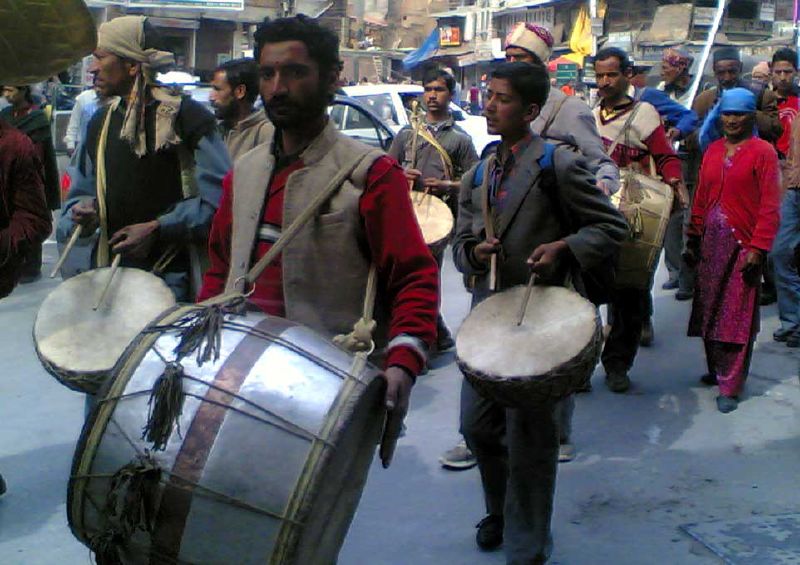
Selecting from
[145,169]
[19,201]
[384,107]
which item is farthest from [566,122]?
[384,107]

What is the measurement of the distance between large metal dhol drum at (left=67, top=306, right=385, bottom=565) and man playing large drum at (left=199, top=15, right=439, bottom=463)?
52cm

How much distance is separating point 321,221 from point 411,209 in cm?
25

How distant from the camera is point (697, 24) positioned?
1772 inches

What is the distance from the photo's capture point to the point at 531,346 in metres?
3.89

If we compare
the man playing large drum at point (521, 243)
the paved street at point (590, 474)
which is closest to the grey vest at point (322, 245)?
the man playing large drum at point (521, 243)

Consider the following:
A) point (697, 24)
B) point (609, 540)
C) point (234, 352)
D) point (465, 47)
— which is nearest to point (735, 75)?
point (609, 540)

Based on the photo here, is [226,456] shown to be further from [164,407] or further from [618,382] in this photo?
[618,382]

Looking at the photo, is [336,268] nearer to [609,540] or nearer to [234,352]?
[234,352]

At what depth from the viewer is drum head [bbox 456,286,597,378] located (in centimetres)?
381

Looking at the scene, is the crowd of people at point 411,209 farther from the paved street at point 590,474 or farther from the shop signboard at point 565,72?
the shop signboard at point 565,72

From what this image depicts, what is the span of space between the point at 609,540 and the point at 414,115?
4.02 metres

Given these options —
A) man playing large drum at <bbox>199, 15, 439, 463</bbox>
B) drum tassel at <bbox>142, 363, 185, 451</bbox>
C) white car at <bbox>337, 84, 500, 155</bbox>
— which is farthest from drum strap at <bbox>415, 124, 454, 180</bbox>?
white car at <bbox>337, 84, 500, 155</bbox>

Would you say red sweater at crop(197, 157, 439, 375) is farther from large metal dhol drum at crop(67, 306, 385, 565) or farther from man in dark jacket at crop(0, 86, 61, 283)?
man in dark jacket at crop(0, 86, 61, 283)

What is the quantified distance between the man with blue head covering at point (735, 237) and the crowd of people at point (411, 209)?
0.01 m
